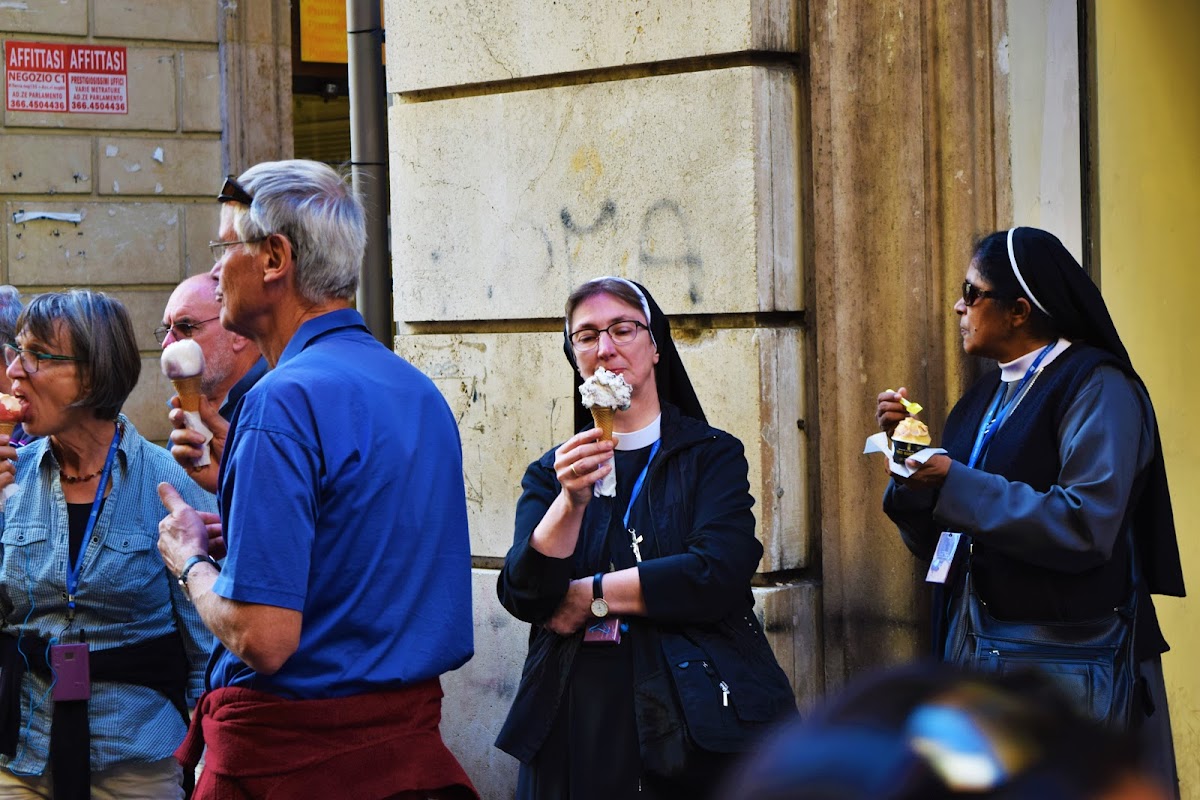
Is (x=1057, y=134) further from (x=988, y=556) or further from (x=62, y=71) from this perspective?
(x=62, y=71)

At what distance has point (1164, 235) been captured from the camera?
5.22 m

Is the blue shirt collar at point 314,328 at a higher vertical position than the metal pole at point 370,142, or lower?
lower

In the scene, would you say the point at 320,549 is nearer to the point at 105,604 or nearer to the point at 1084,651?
the point at 105,604

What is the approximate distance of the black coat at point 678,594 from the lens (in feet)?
10.8

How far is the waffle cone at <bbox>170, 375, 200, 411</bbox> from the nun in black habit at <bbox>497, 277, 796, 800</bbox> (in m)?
0.78

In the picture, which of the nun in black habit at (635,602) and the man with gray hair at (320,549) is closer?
the man with gray hair at (320,549)

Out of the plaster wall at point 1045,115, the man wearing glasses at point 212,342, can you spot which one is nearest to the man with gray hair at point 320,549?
the man wearing glasses at point 212,342

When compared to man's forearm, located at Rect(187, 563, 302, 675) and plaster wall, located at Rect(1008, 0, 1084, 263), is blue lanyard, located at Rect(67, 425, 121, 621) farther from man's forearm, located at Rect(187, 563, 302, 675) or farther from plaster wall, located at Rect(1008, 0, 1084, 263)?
plaster wall, located at Rect(1008, 0, 1084, 263)

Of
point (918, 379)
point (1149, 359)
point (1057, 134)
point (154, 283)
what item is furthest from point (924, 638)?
point (154, 283)

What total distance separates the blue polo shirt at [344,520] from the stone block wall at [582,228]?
206cm

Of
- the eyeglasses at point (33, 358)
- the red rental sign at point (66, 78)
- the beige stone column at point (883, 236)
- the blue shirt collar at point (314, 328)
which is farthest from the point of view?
the red rental sign at point (66, 78)

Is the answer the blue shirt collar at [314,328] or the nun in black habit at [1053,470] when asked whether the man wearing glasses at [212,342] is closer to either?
the blue shirt collar at [314,328]

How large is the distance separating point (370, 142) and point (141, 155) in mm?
5191

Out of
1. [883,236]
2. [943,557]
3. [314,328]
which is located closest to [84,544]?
[314,328]
